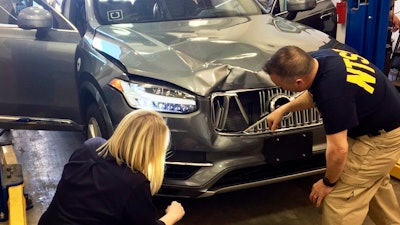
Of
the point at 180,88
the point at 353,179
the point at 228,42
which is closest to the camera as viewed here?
the point at 353,179

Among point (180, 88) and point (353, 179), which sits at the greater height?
point (180, 88)

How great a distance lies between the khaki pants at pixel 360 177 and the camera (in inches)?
103

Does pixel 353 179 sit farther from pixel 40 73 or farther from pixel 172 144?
pixel 40 73

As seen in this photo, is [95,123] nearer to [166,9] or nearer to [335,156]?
[166,9]

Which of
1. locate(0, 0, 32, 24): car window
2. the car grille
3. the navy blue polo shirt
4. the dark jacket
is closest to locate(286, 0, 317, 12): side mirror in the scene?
the car grille

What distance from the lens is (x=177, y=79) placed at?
2922 millimetres

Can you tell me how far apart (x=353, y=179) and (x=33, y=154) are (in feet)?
10.5

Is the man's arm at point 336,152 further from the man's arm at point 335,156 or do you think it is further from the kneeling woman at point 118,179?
the kneeling woman at point 118,179

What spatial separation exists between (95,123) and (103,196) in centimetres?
154

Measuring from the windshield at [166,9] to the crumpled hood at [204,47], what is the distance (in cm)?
14

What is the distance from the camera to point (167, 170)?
9.78 ft

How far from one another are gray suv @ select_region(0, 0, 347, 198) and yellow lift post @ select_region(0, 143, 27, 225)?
1.86ft

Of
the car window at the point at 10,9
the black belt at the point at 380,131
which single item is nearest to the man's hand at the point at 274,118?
the black belt at the point at 380,131

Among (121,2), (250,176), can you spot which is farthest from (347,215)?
(121,2)
